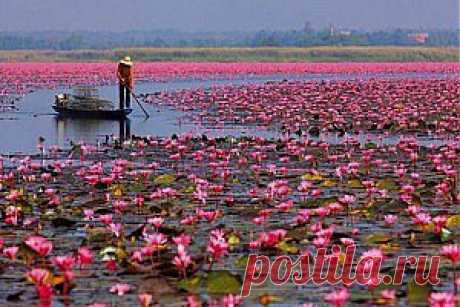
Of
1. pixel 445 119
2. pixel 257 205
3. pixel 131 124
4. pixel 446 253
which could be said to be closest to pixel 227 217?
pixel 257 205

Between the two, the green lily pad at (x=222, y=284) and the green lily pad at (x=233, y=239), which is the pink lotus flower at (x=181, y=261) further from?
the green lily pad at (x=233, y=239)

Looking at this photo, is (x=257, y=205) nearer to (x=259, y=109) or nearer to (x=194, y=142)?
(x=194, y=142)

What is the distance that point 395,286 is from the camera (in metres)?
9.20

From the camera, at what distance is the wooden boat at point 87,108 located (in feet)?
108

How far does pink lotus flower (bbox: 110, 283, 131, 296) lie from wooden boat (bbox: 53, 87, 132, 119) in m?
23.7

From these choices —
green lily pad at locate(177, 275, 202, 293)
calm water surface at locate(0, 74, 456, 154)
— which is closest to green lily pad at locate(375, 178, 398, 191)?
green lily pad at locate(177, 275, 202, 293)

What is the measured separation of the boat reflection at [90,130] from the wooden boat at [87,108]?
17 centimetres

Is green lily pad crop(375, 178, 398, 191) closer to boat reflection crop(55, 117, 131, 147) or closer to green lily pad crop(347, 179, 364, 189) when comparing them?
green lily pad crop(347, 179, 364, 189)

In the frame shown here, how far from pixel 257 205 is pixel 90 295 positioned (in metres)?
4.94

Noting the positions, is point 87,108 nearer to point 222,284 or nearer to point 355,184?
point 355,184

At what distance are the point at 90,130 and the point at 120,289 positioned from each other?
20.5m

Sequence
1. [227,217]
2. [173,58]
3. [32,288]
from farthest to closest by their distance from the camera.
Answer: [173,58]
[227,217]
[32,288]

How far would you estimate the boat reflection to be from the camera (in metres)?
26.2

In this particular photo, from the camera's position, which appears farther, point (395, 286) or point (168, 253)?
point (168, 253)
